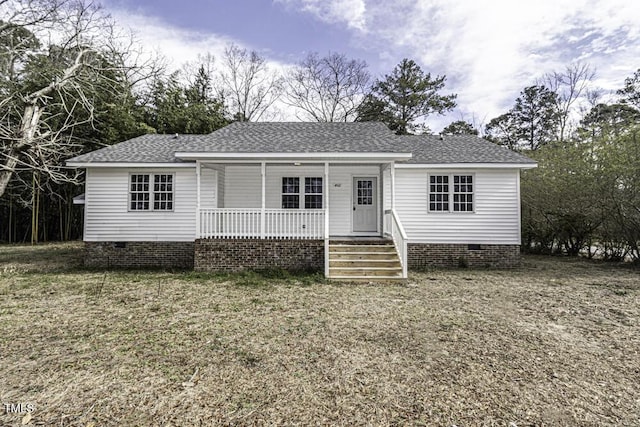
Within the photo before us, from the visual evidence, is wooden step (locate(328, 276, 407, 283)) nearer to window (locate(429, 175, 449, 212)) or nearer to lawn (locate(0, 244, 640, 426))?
lawn (locate(0, 244, 640, 426))

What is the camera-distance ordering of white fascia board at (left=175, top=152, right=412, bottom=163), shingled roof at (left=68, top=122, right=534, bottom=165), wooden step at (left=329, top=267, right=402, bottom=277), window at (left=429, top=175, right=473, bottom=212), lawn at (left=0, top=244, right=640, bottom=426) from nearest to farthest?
1. lawn at (left=0, top=244, right=640, bottom=426)
2. wooden step at (left=329, top=267, right=402, bottom=277)
3. white fascia board at (left=175, top=152, right=412, bottom=163)
4. shingled roof at (left=68, top=122, right=534, bottom=165)
5. window at (left=429, top=175, right=473, bottom=212)

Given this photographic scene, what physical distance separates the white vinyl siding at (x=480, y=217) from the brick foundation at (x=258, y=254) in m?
3.43

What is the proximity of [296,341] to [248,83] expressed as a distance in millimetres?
27179

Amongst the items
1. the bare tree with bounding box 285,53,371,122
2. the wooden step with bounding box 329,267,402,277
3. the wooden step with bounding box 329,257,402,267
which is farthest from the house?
the bare tree with bounding box 285,53,371,122

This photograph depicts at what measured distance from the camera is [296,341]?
4426mm

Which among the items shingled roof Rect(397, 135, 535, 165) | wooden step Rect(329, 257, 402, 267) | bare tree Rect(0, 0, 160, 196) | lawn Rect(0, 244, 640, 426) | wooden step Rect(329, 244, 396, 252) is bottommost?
lawn Rect(0, 244, 640, 426)

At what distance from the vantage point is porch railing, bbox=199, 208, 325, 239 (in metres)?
9.33

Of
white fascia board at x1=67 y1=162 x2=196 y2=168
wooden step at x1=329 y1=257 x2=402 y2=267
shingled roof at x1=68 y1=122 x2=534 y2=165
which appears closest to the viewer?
wooden step at x1=329 y1=257 x2=402 y2=267

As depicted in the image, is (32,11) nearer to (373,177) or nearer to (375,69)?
(373,177)

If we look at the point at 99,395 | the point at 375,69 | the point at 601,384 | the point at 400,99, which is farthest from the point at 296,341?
the point at 375,69

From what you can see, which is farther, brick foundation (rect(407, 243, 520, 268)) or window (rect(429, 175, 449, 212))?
window (rect(429, 175, 449, 212))

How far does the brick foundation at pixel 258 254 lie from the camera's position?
9203mm

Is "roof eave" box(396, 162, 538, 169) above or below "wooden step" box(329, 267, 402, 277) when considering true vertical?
above

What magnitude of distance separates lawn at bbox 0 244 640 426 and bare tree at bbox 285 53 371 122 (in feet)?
72.4
